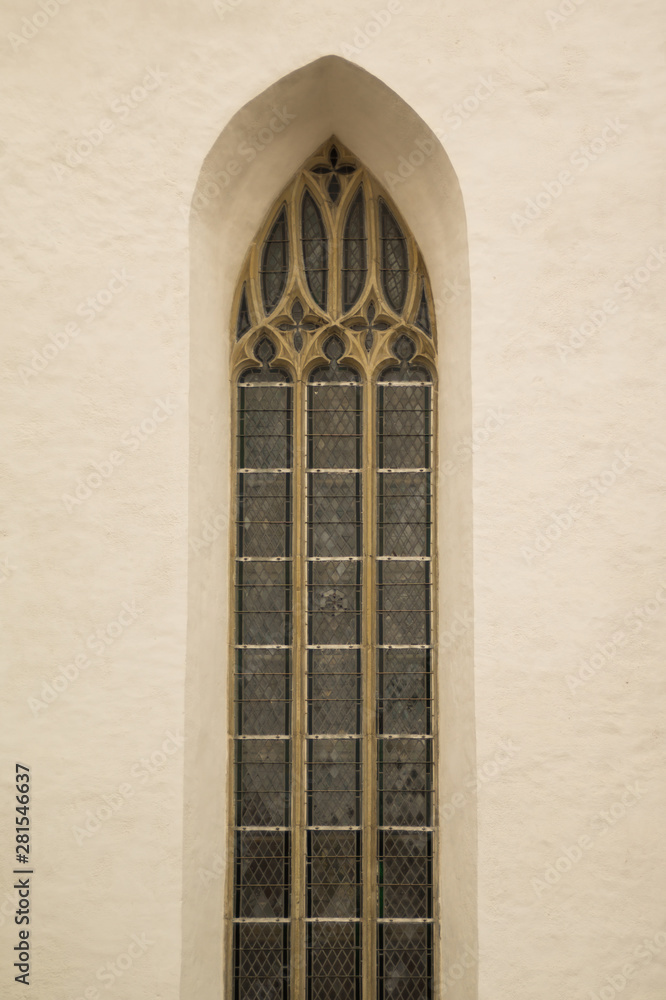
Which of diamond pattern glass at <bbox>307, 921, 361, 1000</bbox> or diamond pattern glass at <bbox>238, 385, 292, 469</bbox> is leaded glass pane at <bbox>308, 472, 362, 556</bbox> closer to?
diamond pattern glass at <bbox>238, 385, 292, 469</bbox>

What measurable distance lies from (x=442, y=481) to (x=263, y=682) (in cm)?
170

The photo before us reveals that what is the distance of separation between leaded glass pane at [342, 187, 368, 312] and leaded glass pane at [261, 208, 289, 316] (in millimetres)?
394

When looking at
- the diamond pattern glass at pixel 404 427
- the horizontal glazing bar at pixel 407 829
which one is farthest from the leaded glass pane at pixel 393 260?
the horizontal glazing bar at pixel 407 829

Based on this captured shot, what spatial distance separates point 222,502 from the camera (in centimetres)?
577

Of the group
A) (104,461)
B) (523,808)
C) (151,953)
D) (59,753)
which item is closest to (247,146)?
(104,461)

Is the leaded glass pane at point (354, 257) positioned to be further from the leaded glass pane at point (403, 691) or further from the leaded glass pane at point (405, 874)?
the leaded glass pane at point (405, 874)

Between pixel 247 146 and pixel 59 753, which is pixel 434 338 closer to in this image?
pixel 247 146

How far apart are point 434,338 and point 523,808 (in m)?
2.94

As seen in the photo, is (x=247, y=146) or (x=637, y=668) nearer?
(x=637, y=668)

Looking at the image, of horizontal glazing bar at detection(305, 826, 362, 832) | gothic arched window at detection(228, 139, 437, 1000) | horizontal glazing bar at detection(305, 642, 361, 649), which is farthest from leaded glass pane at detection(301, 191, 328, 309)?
horizontal glazing bar at detection(305, 826, 362, 832)

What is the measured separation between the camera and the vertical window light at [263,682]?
5559mm

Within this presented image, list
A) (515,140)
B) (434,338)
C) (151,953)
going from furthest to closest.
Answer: (434,338), (515,140), (151,953)

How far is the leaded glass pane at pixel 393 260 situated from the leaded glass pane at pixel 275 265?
2.12ft

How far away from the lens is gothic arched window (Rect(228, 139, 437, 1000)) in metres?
5.55
